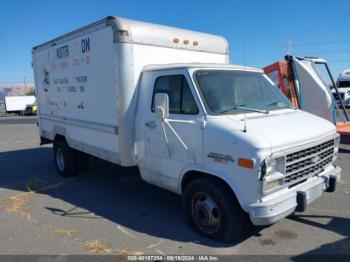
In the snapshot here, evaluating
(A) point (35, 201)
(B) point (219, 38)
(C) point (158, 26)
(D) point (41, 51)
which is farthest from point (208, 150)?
(D) point (41, 51)

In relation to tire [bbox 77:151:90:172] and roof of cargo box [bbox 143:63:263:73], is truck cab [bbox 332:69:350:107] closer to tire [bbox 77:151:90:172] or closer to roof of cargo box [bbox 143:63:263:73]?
tire [bbox 77:151:90:172]

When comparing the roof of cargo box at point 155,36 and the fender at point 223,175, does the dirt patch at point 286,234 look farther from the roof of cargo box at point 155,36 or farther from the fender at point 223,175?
the roof of cargo box at point 155,36

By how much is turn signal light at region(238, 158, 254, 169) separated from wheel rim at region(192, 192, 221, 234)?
0.76 meters

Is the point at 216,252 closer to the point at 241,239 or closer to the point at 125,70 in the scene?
the point at 241,239

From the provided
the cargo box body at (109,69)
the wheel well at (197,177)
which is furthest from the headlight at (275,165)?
the cargo box body at (109,69)

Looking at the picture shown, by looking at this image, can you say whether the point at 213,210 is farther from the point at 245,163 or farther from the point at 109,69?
the point at 109,69

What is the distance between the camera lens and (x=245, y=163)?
3.86 m

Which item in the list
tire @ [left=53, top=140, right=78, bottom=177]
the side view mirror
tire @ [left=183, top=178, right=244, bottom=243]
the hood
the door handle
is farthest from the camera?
tire @ [left=53, top=140, right=78, bottom=177]

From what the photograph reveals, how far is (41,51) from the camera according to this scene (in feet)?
27.4

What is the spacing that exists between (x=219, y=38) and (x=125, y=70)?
235 centimetres

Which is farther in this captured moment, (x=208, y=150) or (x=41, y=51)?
(x=41, y=51)

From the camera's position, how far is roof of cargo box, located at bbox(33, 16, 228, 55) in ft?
17.9

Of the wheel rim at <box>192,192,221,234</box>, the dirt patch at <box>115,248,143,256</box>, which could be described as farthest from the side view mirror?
the dirt patch at <box>115,248,143,256</box>

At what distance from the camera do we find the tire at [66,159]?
309 inches
